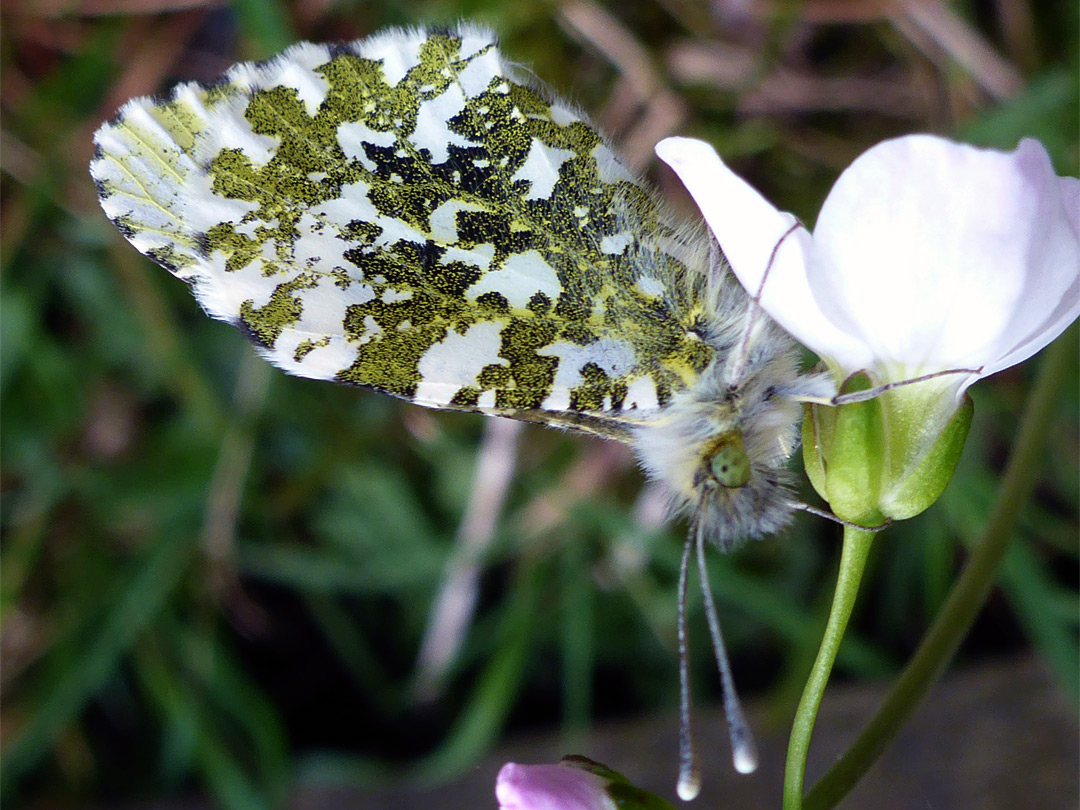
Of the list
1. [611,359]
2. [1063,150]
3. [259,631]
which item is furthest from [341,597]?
[1063,150]

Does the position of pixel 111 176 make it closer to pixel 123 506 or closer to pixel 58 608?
pixel 123 506

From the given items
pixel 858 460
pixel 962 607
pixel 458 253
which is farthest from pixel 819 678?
pixel 458 253

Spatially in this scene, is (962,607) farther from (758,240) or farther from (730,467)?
(758,240)

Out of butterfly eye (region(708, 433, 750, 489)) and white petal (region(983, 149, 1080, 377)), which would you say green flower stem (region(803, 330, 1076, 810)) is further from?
white petal (region(983, 149, 1080, 377))

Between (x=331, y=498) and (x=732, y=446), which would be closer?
(x=732, y=446)

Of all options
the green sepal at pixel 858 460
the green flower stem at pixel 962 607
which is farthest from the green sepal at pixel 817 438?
the green flower stem at pixel 962 607

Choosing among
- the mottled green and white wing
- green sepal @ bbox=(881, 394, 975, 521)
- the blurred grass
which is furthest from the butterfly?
Result: the blurred grass
